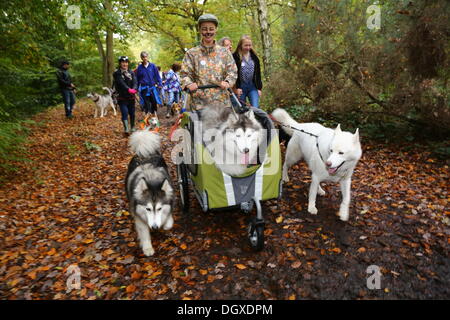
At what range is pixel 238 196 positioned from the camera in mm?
2957

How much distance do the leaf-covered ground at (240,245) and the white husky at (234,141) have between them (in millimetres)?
1111

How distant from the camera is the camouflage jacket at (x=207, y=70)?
157 inches

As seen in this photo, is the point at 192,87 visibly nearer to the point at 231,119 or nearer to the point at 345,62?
the point at 231,119

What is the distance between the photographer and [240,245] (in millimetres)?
3270

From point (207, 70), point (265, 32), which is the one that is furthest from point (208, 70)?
point (265, 32)

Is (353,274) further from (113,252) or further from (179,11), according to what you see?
(179,11)

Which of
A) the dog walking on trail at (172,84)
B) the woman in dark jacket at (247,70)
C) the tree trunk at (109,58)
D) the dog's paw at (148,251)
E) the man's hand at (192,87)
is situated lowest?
the dog's paw at (148,251)

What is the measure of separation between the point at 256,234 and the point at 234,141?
1109 millimetres
